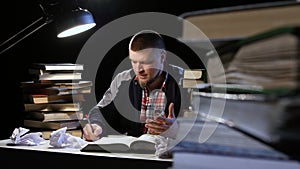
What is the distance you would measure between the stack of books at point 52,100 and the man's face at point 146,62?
0.93 feet

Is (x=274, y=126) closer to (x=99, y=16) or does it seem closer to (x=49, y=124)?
(x=49, y=124)

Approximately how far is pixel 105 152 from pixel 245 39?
953 mm

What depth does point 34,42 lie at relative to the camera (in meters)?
1.83

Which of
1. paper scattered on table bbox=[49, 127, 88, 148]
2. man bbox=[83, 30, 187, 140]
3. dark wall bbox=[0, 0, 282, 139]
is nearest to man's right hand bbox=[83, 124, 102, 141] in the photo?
man bbox=[83, 30, 187, 140]

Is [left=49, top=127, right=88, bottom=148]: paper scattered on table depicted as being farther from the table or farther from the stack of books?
the stack of books

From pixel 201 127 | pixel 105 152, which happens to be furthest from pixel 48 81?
pixel 201 127

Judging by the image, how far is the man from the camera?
66.6 inches

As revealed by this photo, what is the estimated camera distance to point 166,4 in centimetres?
171

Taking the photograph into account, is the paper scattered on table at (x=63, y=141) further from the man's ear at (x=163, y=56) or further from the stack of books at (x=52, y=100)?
the man's ear at (x=163, y=56)

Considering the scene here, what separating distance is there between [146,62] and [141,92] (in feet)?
0.60

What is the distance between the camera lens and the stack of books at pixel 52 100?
1539mm

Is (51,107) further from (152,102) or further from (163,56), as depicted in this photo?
(163,56)

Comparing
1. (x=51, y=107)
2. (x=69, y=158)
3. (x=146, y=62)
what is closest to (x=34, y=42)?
(x=51, y=107)

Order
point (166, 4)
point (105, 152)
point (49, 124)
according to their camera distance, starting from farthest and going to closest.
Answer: point (166, 4) < point (49, 124) < point (105, 152)
